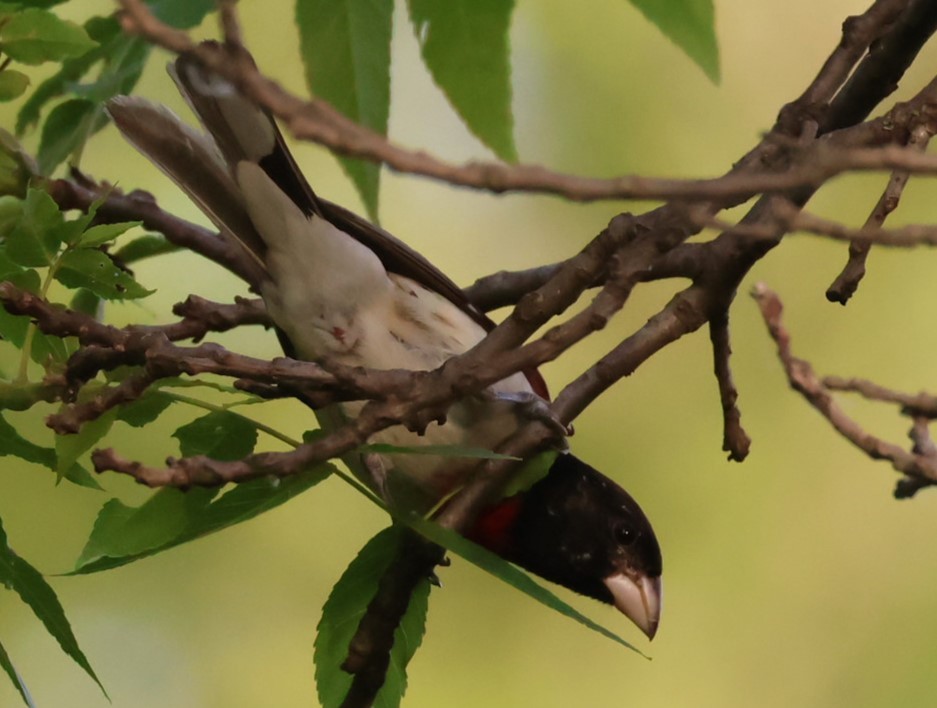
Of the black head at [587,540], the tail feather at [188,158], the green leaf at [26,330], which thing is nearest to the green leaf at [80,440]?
the green leaf at [26,330]

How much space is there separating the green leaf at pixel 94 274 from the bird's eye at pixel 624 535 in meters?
1.63

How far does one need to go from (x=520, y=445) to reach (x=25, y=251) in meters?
0.71

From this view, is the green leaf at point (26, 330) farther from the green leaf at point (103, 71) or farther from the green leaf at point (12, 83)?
the green leaf at point (103, 71)

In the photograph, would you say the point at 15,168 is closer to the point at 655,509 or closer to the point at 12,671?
the point at 12,671

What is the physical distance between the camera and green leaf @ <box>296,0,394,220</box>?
191 cm

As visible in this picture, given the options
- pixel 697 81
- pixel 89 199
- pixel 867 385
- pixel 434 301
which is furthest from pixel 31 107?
pixel 697 81

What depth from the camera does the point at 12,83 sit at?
167 cm

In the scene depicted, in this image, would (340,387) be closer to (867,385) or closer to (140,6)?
(140,6)

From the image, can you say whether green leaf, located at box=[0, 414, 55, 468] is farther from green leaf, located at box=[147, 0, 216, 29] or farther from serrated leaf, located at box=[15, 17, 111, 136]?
serrated leaf, located at box=[15, 17, 111, 136]

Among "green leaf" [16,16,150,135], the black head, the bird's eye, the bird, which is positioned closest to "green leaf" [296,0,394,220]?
"green leaf" [16,16,150,135]

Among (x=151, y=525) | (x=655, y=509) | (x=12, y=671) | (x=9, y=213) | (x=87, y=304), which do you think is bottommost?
(x=12, y=671)

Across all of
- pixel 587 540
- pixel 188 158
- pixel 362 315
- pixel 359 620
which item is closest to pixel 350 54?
pixel 188 158

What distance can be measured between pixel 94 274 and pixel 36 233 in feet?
0.28

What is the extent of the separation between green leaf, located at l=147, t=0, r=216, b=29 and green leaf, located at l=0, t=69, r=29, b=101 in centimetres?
21
